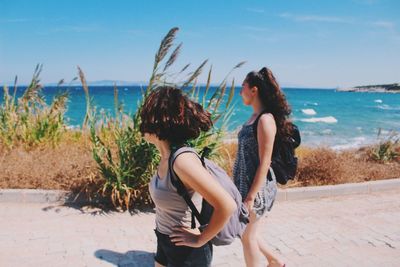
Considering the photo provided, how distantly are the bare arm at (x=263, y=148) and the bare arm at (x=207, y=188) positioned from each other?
106 centimetres

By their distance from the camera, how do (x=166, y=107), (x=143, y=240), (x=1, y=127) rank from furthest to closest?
(x=1, y=127)
(x=143, y=240)
(x=166, y=107)

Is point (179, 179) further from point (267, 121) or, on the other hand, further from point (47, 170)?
point (47, 170)

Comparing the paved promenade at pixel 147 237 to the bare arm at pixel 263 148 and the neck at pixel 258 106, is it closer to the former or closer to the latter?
the bare arm at pixel 263 148

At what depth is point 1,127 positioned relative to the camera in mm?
7078

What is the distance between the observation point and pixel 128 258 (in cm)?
390

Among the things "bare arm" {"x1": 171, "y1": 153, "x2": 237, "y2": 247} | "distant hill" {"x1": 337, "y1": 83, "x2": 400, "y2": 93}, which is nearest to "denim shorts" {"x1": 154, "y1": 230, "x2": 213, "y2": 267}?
"bare arm" {"x1": 171, "y1": 153, "x2": 237, "y2": 247}

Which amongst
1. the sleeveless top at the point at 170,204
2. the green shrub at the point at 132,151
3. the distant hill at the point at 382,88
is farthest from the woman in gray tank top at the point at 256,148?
the distant hill at the point at 382,88

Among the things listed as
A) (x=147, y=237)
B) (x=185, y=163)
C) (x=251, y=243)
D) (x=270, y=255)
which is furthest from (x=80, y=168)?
(x=185, y=163)

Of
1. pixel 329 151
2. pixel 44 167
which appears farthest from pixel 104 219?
pixel 329 151

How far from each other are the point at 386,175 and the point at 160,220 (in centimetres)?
668

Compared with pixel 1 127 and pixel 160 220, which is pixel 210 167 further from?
pixel 1 127

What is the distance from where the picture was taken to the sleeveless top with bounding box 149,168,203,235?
1.88m

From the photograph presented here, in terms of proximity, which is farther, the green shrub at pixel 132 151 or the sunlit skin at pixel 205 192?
the green shrub at pixel 132 151

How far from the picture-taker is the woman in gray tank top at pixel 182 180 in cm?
176
